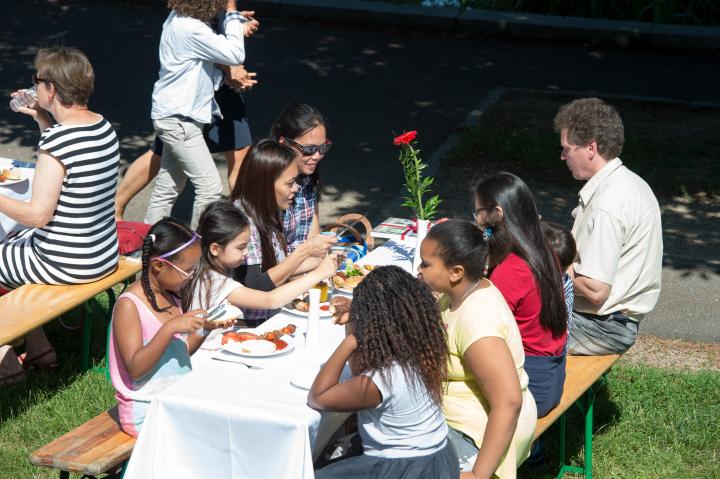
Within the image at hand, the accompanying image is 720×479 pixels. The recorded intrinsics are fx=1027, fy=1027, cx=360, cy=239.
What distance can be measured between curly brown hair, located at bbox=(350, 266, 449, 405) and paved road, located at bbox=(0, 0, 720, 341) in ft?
14.2

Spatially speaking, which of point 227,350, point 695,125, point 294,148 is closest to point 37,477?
point 227,350

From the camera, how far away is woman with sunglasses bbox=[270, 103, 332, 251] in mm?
5355

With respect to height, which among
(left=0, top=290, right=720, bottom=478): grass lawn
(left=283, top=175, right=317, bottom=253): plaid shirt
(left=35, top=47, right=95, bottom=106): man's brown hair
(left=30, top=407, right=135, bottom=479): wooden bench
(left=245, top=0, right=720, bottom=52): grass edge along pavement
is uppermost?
(left=35, top=47, right=95, bottom=106): man's brown hair

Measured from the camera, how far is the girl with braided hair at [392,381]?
3410 millimetres

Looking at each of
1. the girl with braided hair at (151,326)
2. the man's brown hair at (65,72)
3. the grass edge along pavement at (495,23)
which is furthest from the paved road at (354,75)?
the girl with braided hair at (151,326)

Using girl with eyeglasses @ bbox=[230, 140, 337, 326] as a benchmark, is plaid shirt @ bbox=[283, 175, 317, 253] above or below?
below

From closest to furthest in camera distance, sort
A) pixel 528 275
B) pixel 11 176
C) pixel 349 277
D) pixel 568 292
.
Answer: pixel 528 275, pixel 568 292, pixel 349 277, pixel 11 176

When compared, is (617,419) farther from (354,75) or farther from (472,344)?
(354,75)

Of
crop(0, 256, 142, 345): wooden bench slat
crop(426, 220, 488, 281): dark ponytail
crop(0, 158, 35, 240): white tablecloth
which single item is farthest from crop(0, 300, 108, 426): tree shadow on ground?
crop(426, 220, 488, 281): dark ponytail

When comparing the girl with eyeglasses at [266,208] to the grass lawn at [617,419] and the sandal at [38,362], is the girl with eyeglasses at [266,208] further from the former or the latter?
the sandal at [38,362]

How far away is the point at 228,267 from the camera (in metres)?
4.34

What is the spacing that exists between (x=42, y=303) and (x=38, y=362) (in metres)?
0.67

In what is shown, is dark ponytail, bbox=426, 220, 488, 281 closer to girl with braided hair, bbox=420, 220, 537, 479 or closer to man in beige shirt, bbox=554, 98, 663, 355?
girl with braided hair, bbox=420, 220, 537, 479

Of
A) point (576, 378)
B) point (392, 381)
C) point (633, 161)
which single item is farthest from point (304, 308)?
point (633, 161)
